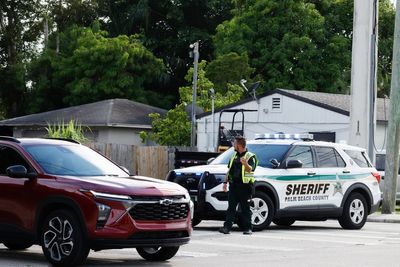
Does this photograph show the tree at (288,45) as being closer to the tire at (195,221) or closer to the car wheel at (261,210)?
the tire at (195,221)

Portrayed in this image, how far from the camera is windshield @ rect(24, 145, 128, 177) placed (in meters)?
12.1

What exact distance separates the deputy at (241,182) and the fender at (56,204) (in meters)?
5.43

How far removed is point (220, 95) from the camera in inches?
1752

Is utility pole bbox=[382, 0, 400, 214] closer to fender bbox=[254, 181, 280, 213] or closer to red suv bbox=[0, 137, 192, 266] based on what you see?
fender bbox=[254, 181, 280, 213]

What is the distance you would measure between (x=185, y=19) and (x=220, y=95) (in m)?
21.1

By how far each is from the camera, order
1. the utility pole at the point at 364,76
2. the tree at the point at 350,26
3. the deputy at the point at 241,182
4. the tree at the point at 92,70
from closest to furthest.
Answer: the deputy at the point at 241,182, the utility pole at the point at 364,76, the tree at the point at 92,70, the tree at the point at 350,26

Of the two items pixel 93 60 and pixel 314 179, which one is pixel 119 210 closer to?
pixel 314 179

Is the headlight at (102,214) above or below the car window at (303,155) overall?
below

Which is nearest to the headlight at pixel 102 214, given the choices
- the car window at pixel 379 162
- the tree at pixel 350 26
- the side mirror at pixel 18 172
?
the side mirror at pixel 18 172

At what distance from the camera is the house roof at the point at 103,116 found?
44.1 m

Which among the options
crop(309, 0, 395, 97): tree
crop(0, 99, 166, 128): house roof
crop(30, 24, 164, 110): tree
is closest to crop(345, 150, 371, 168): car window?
crop(0, 99, 166, 128): house roof

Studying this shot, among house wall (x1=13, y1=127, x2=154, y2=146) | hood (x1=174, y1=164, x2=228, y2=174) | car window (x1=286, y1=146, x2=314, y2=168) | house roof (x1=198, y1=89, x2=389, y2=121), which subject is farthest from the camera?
house wall (x1=13, y1=127, x2=154, y2=146)

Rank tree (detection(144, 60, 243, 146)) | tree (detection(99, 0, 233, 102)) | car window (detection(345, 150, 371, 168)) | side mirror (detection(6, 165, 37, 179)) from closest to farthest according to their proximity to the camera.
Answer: side mirror (detection(6, 165, 37, 179)) → car window (detection(345, 150, 371, 168)) → tree (detection(144, 60, 243, 146)) → tree (detection(99, 0, 233, 102))

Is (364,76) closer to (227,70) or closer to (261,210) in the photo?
(261,210)
